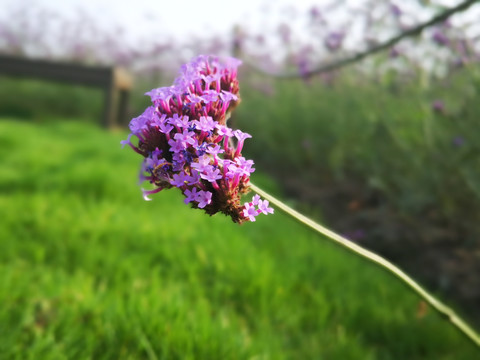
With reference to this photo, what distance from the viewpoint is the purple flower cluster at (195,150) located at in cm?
90

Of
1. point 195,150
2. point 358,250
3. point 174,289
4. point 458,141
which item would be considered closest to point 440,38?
point 458,141

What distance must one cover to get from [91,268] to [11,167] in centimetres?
240

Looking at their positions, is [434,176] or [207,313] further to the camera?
[434,176]

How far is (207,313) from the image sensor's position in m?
1.99

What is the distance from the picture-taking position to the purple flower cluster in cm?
90

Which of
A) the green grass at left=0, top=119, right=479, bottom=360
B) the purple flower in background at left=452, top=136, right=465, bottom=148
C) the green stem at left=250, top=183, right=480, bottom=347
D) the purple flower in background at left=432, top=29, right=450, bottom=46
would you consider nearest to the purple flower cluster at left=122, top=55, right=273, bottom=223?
the green stem at left=250, top=183, right=480, bottom=347

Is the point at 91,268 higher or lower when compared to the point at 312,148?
lower

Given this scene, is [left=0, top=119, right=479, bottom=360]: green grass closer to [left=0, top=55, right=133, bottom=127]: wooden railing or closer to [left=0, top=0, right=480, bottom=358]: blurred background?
[left=0, top=0, right=480, bottom=358]: blurred background

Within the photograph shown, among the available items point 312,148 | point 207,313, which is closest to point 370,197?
point 312,148

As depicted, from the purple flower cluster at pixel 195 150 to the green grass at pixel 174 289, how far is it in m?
0.94

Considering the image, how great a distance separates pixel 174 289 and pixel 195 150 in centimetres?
143

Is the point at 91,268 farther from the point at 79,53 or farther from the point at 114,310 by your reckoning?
the point at 79,53

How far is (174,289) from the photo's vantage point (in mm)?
2205

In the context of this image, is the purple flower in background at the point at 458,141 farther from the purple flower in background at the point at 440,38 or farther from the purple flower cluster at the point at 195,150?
the purple flower cluster at the point at 195,150
